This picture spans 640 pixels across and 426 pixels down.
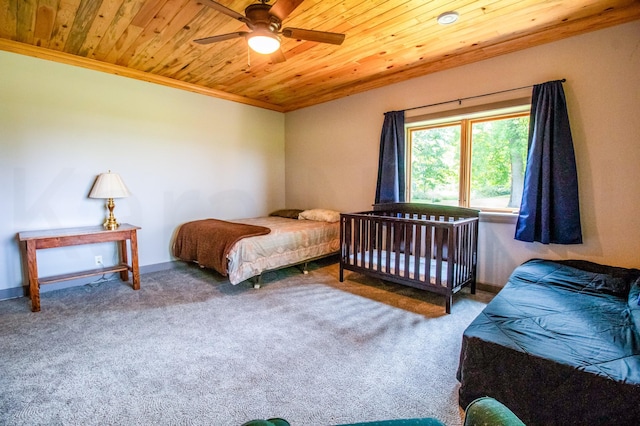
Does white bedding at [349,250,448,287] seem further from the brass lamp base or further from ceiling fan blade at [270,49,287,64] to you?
the brass lamp base

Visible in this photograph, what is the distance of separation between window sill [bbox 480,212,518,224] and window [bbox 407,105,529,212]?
0.11m

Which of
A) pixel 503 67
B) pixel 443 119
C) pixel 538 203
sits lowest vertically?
pixel 538 203

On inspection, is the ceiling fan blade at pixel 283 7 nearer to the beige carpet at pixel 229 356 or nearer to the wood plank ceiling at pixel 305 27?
the wood plank ceiling at pixel 305 27

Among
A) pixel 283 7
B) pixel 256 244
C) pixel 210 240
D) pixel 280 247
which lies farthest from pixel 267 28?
pixel 210 240

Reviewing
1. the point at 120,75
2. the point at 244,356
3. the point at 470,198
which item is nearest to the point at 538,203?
the point at 470,198

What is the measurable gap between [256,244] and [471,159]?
263 cm

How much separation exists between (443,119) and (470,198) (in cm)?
98

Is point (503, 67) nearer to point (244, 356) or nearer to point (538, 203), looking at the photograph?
point (538, 203)

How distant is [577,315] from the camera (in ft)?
6.15

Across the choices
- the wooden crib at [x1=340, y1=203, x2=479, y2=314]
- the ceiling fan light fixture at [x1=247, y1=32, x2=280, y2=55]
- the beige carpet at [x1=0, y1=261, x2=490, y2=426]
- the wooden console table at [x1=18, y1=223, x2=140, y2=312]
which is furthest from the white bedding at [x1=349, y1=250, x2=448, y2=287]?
the wooden console table at [x1=18, y1=223, x2=140, y2=312]

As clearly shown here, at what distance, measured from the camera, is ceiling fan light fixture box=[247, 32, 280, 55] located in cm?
214

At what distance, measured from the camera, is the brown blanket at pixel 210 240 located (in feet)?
10.9

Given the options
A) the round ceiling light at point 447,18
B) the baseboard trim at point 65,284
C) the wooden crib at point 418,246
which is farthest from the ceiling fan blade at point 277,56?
the baseboard trim at point 65,284

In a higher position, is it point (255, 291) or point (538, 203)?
point (538, 203)
